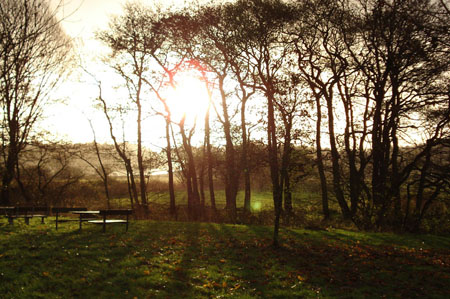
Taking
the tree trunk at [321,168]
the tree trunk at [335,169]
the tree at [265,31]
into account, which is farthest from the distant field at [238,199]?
the tree at [265,31]

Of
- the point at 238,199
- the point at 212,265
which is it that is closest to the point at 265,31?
the point at 212,265

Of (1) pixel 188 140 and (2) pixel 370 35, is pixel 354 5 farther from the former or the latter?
(1) pixel 188 140

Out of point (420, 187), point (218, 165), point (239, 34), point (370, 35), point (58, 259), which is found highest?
point (370, 35)

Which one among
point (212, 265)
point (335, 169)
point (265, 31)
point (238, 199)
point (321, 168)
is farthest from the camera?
point (238, 199)

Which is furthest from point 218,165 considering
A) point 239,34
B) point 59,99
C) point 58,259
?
point 58,259

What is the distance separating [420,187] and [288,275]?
12536 millimetres

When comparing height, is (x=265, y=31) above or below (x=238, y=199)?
above

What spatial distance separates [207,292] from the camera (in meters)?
7.90

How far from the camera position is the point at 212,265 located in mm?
10086

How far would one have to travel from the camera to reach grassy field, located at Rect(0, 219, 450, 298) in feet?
25.8

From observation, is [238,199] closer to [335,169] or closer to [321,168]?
[321,168]

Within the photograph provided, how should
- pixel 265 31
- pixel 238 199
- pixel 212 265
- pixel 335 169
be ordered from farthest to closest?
1. pixel 238 199
2. pixel 335 169
3. pixel 265 31
4. pixel 212 265

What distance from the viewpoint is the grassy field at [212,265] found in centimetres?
787

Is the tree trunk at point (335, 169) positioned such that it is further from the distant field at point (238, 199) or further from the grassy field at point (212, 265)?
the grassy field at point (212, 265)
